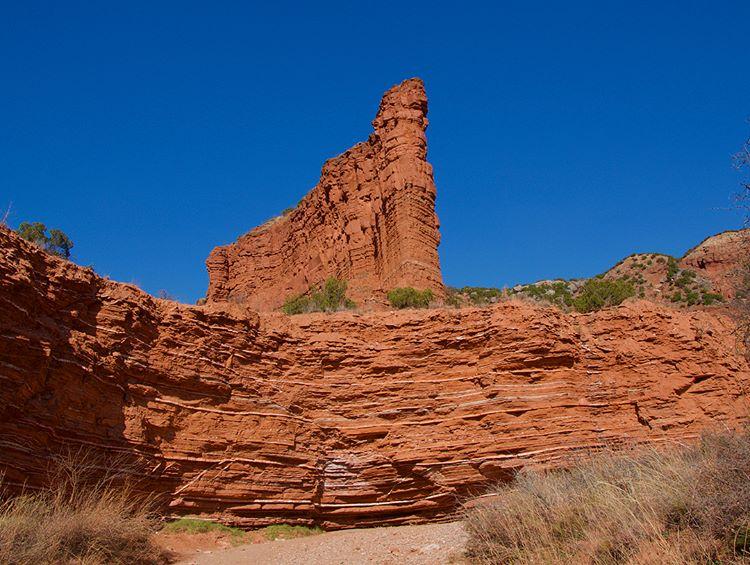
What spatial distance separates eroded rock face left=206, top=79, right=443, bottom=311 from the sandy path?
1168 centimetres

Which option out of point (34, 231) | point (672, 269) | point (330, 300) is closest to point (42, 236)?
point (34, 231)

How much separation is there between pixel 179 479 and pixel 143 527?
1706 millimetres

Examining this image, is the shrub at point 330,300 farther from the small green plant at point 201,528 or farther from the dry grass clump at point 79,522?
the dry grass clump at point 79,522

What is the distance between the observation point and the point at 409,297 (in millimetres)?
21531

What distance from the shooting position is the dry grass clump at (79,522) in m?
7.54

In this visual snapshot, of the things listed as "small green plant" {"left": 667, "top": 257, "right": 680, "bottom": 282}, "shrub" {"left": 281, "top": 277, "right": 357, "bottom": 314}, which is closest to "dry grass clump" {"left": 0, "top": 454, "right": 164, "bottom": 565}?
"shrub" {"left": 281, "top": 277, "right": 357, "bottom": 314}

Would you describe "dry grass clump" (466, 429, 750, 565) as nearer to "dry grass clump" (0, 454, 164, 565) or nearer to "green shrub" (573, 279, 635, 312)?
"dry grass clump" (0, 454, 164, 565)

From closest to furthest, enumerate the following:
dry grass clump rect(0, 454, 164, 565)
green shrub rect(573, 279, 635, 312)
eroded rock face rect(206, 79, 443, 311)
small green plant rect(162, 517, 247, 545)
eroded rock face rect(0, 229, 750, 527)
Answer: dry grass clump rect(0, 454, 164, 565) → eroded rock face rect(0, 229, 750, 527) → small green plant rect(162, 517, 247, 545) → green shrub rect(573, 279, 635, 312) → eroded rock face rect(206, 79, 443, 311)

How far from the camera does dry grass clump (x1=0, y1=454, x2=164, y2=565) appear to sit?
7543 millimetres

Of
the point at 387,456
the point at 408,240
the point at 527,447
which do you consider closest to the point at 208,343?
the point at 387,456

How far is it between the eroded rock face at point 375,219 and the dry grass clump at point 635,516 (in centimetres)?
1452

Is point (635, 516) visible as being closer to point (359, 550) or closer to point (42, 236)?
point (359, 550)

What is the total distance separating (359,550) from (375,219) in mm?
18527

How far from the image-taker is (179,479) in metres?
11.6
